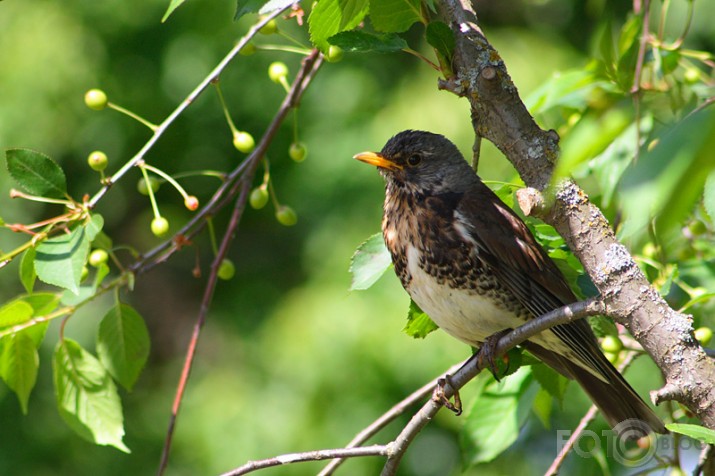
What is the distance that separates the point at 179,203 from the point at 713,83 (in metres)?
5.05

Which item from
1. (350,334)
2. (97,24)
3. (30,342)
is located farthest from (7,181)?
(30,342)

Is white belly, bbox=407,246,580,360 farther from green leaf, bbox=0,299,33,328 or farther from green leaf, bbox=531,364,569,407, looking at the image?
green leaf, bbox=0,299,33,328

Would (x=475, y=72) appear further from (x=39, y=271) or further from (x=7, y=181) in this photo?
(x=7, y=181)

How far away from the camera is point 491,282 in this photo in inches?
79.5

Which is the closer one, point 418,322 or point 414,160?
point 418,322

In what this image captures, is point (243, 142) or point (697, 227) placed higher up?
point (697, 227)

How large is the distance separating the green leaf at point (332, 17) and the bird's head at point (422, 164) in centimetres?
66

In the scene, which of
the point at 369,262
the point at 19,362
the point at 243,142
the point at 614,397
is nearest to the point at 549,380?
the point at 614,397

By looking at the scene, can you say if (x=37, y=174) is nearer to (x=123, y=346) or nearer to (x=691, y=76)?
(x=123, y=346)

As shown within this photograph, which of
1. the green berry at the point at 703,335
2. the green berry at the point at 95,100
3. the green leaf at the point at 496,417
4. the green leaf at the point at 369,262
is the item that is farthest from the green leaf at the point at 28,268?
the green berry at the point at 703,335

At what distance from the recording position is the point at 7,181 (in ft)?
18.8

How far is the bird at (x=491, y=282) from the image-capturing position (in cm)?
189

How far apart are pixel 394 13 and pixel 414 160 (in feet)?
2.57

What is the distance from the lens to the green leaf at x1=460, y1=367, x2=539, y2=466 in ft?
6.36
